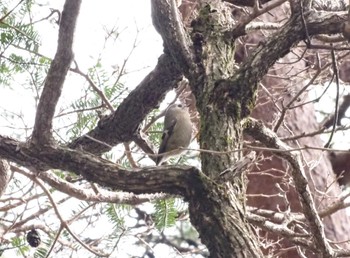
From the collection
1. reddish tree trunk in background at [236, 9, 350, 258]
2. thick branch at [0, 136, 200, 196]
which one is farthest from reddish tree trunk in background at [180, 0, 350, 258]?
thick branch at [0, 136, 200, 196]

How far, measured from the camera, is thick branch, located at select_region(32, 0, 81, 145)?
0.92m

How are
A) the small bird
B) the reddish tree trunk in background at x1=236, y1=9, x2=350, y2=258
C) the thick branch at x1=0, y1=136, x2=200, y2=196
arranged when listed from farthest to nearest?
the reddish tree trunk in background at x1=236, y1=9, x2=350, y2=258 → the small bird → the thick branch at x1=0, y1=136, x2=200, y2=196

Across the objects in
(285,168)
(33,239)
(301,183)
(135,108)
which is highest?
(285,168)

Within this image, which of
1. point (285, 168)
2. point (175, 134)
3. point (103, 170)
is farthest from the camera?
point (285, 168)

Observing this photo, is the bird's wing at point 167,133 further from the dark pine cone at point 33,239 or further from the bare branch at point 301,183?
the dark pine cone at point 33,239

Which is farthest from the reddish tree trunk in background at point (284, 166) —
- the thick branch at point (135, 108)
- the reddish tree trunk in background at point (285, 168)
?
the thick branch at point (135, 108)

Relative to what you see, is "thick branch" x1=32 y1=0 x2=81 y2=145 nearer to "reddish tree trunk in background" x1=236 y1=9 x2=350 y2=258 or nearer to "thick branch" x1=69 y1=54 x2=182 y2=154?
"thick branch" x1=69 y1=54 x2=182 y2=154

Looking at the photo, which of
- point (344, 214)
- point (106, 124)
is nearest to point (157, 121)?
point (106, 124)

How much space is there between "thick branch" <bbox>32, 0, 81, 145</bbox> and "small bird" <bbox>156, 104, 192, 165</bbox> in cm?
27

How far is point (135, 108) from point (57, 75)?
0.31 m

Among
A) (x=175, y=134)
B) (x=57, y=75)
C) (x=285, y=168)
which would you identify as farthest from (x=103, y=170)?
(x=285, y=168)

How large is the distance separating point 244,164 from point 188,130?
11.7 inches

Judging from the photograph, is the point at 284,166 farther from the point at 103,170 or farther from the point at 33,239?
the point at 103,170

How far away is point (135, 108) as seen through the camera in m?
1.27
